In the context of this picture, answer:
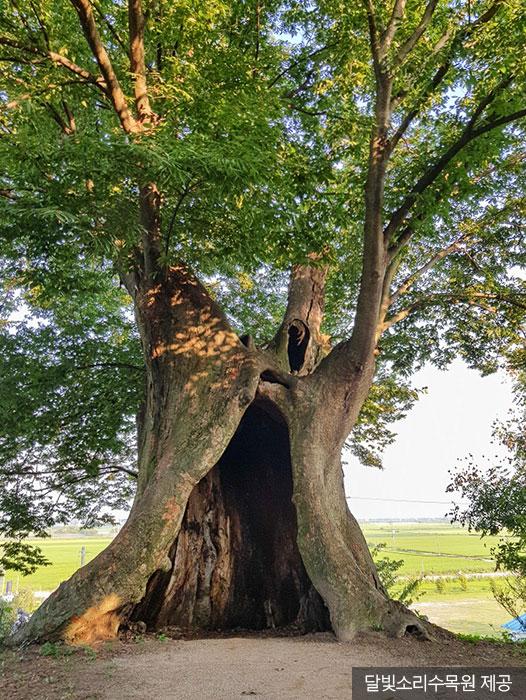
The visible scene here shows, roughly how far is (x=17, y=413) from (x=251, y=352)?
4.66m

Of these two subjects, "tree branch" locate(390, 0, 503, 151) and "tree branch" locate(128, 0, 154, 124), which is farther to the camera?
"tree branch" locate(128, 0, 154, 124)

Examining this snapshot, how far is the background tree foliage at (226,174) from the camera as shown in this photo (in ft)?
17.0

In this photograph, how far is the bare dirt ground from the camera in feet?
11.1

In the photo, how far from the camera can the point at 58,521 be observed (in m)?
10.5

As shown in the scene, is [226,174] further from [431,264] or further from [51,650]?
[431,264]

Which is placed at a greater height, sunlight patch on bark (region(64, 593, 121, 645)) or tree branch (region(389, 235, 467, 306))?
tree branch (region(389, 235, 467, 306))

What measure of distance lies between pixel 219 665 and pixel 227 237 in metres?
4.76

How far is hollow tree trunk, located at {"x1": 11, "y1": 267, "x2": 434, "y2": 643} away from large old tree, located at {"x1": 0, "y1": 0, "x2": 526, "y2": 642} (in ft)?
0.10

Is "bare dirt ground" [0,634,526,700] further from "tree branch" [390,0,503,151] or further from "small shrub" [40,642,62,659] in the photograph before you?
"tree branch" [390,0,503,151]

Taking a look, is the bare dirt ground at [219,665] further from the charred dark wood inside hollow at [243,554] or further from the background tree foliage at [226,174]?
the background tree foliage at [226,174]

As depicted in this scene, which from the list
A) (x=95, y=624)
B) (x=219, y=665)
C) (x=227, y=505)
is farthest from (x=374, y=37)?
(x=95, y=624)

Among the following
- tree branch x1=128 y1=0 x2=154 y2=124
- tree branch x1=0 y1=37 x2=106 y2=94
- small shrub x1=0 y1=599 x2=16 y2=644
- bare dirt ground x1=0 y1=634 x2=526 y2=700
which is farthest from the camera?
small shrub x1=0 y1=599 x2=16 y2=644

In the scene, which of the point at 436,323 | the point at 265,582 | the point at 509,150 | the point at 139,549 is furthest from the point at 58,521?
the point at 509,150

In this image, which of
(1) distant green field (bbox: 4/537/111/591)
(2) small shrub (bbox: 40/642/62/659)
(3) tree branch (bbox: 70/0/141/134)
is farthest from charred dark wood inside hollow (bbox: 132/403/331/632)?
(1) distant green field (bbox: 4/537/111/591)
